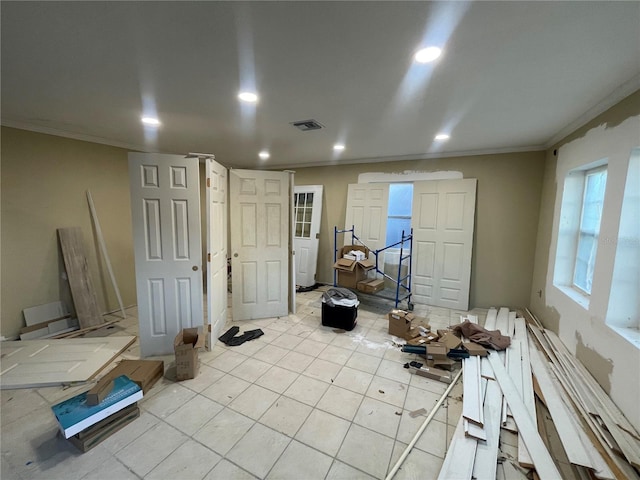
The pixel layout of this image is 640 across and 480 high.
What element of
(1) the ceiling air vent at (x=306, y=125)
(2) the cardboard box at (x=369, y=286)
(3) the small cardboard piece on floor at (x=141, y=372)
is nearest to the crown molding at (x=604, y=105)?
(1) the ceiling air vent at (x=306, y=125)

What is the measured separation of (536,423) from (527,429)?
13 cm

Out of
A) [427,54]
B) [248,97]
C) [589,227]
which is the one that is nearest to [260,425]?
[248,97]

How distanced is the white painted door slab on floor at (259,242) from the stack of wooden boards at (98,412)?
5.68ft

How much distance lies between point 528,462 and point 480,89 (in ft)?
8.17

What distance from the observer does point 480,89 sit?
1.95 meters

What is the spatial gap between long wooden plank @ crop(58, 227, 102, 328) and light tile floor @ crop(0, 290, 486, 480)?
1.07 m

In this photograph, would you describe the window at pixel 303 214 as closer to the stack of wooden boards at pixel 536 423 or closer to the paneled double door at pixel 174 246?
the paneled double door at pixel 174 246

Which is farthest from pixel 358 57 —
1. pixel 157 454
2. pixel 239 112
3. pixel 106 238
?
pixel 106 238

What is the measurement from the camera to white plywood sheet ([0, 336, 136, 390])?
7.39ft

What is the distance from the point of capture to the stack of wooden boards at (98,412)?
64.2 inches

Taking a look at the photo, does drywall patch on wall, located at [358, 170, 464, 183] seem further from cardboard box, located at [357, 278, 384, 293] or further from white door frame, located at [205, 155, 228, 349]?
white door frame, located at [205, 155, 228, 349]

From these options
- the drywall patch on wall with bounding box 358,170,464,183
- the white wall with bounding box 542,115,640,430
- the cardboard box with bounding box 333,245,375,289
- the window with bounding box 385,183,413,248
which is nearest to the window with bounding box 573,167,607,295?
the white wall with bounding box 542,115,640,430

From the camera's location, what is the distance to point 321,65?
5.49 feet

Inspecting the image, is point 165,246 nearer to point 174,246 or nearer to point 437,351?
point 174,246
